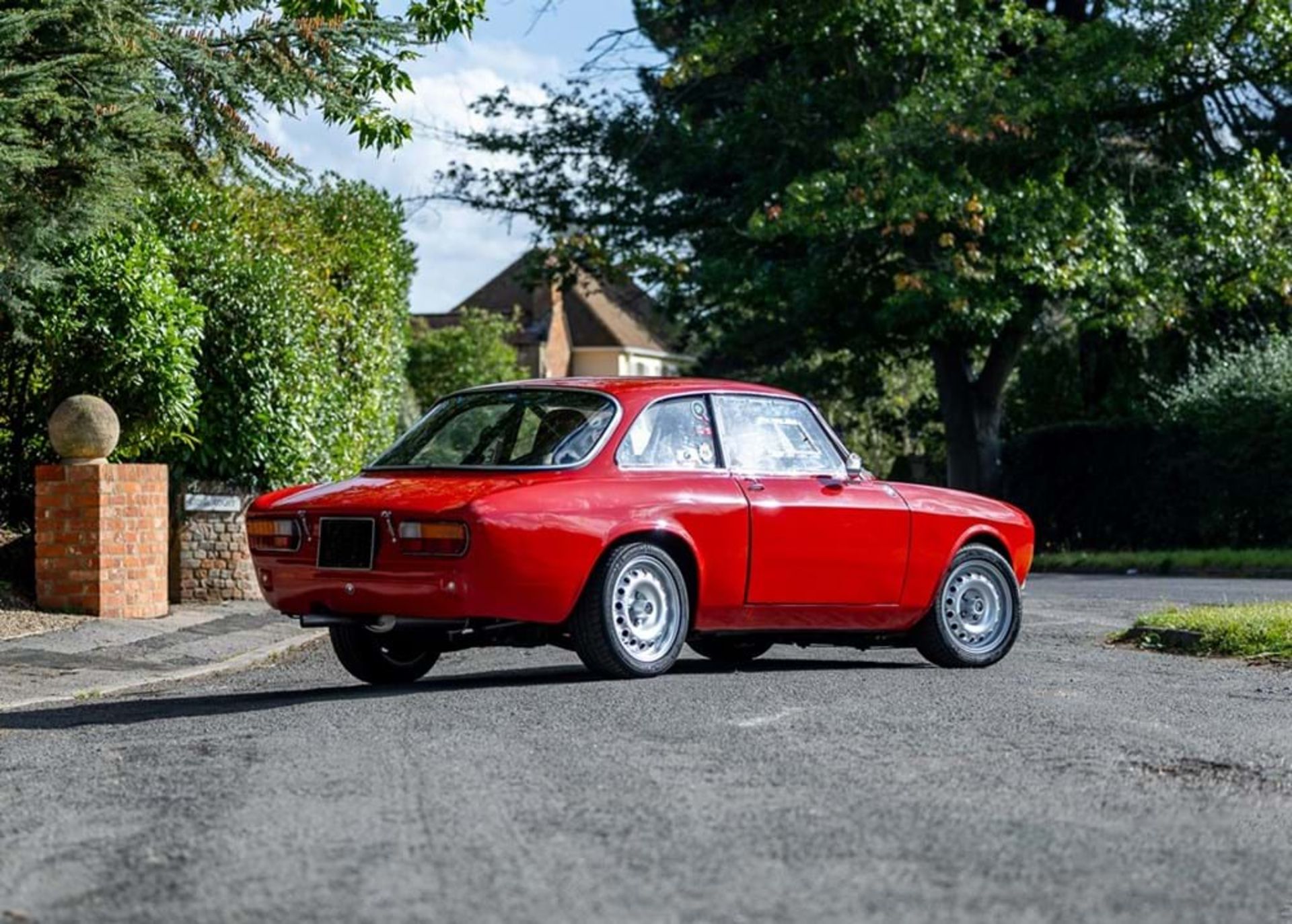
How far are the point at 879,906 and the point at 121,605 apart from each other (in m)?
10.7

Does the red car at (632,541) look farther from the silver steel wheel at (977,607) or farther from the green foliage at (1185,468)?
the green foliage at (1185,468)

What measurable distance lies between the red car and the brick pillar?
443 cm

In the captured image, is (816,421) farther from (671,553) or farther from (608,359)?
(608,359)

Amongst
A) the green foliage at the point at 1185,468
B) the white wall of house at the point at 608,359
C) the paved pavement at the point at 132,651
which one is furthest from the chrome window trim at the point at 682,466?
the white wall of house at the point at 608,359

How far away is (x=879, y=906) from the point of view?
4.98 metres

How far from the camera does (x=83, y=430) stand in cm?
1471

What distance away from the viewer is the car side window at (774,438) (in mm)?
10859

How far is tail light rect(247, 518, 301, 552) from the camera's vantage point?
9984 mm

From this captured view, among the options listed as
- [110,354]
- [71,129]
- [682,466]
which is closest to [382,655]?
[682,466]

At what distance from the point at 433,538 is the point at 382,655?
176cm

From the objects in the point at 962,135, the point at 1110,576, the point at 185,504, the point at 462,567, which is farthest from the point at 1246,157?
the point at 462,567

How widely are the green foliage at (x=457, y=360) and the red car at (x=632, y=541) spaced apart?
52700 millimetres

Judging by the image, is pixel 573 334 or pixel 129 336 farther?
pixel 573 334

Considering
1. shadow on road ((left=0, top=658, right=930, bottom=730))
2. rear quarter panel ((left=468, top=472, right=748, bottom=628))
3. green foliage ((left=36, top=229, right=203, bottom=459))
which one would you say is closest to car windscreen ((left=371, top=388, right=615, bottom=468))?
rear quarter panel ((left=468, top=472, right=748, bottom=628))
